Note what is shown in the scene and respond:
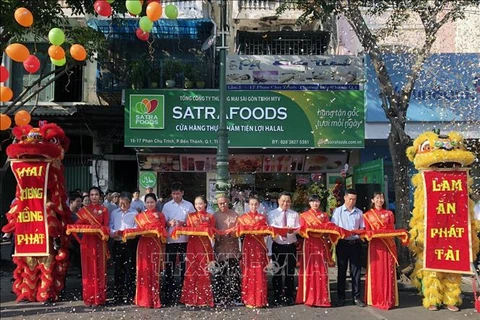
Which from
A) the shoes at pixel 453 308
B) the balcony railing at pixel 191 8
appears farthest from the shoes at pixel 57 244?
the balcony railing at pixel 191 8

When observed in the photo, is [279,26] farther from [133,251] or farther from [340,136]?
[133,251]

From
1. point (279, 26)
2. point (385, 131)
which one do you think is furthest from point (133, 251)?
point (279, 26)

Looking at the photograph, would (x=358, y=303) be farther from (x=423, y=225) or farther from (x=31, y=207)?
(x=31, y=207)

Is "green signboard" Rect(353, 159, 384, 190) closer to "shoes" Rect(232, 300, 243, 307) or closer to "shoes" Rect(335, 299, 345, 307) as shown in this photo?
"shoes" Rect(335, 299, 345, 307)

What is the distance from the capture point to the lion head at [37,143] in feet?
21.9

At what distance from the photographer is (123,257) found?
6.75 metres

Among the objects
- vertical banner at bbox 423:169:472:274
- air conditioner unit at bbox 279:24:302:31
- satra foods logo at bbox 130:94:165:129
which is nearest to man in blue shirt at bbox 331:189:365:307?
vertical banner at bbox 423:169:472:274

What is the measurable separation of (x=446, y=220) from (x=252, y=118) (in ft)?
18.6

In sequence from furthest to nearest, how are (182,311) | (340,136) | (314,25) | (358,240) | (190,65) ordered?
(314,25) → (190,65) → (340,136) → (358,240) → (182,311)

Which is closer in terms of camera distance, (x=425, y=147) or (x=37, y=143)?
(x=425, y=147)

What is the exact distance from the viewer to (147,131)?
11141 millimetres

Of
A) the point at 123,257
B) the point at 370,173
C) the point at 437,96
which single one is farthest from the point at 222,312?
the point at 437,96

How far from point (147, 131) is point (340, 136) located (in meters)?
4.30

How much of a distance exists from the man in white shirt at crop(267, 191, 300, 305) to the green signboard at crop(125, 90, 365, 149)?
470 centimetres
